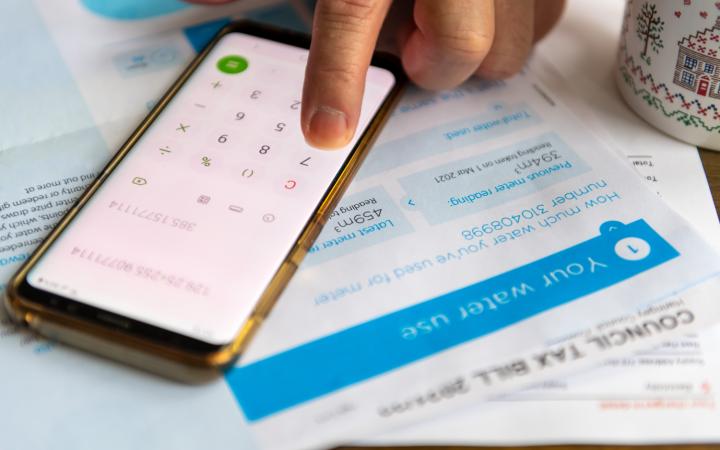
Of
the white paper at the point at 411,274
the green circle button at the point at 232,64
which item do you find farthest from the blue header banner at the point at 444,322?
the green circle button at the point at 232,64

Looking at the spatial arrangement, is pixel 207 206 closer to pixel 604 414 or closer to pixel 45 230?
pixel 45 230

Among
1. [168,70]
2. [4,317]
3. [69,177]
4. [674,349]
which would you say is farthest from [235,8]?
[674,349]

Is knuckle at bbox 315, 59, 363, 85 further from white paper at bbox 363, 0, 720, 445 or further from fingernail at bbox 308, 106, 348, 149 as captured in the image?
white paper at bbox 363, 0, 720, 445

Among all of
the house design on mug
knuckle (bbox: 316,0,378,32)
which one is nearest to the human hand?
knuckle (bbox: 316,0,378,32)

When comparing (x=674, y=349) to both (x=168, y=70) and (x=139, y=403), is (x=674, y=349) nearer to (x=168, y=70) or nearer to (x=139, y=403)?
(x=139, y=403)

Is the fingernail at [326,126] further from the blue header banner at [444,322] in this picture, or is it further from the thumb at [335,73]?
the blue header banner at [444,322]

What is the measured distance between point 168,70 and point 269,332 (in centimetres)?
26

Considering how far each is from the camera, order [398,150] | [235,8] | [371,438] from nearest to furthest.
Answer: [371,438]
[398,150]
[235,8]

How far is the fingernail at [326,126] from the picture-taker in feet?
1.02

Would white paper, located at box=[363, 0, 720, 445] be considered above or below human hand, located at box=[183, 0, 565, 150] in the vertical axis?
below

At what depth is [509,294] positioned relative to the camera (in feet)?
0.98

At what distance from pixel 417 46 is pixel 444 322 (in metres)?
0.21

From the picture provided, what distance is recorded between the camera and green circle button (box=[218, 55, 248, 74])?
15.8 inches

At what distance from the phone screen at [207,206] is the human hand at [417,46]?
0.12 ft
